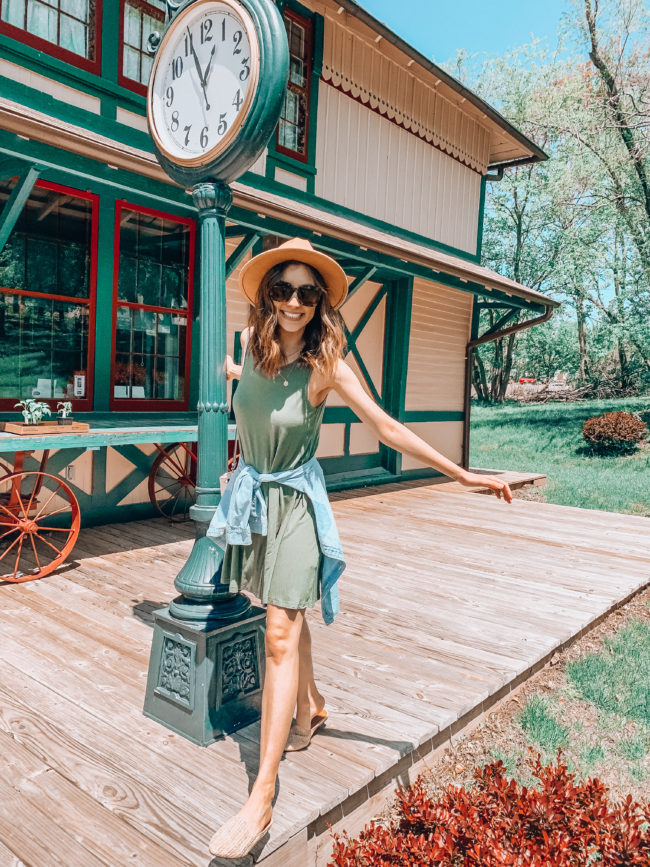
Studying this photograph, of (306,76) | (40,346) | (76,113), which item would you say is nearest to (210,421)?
(40,346)

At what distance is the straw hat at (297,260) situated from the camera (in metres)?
2.39

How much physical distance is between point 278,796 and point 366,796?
387 millimetres

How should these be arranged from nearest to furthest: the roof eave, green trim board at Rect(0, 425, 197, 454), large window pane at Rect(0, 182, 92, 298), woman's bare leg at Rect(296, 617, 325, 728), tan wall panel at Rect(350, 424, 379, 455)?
woman's bare leg at Rect(296, 617, 325, 728) < green trim board at Rect(0, 425, 197, 454) < large window pane at Rect(0, 182, 92, 298) < the roof eave < tan wall panel at Rect(350, 424, 379, 455)

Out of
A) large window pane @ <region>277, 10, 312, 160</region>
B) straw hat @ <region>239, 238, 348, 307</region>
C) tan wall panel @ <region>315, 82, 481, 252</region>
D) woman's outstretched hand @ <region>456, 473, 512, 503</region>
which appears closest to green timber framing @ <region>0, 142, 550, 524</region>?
tan wall panel @ <region>315, 82, 481, 252</region>

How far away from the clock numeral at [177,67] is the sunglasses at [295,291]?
1420 millimetres

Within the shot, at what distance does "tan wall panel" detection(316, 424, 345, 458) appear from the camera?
9.55 meters

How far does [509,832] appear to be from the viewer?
2174mm

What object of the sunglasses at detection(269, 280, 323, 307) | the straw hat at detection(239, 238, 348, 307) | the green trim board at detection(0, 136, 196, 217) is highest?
the green trim board at detection(0, 136, 196, 217)

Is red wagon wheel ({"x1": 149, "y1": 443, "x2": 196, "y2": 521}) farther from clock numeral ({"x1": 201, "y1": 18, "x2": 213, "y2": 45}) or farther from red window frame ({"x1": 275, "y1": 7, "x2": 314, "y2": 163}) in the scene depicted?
clock numeral ({"x1": 201, "y1": 18, "x2": 213, "y2": 45})

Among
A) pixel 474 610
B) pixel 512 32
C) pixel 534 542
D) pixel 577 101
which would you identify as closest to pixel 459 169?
pixel 534 542

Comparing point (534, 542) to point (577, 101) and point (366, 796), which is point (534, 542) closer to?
point (366, 796)

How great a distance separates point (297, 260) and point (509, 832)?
6.78 feet

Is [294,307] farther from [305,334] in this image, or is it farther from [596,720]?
[596,720]

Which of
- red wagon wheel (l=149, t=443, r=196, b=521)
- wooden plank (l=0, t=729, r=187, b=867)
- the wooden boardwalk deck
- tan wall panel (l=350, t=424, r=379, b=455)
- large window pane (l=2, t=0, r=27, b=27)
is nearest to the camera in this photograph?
wooden plank (l=0, t=729, r=187, b=867)
